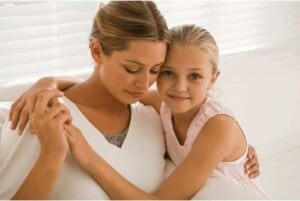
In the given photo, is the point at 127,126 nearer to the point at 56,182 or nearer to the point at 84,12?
the point at 56,182

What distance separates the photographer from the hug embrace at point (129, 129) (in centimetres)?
112

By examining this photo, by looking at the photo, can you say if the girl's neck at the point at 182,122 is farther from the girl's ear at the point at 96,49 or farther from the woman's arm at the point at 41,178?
the woman's arm at the point at 41,178

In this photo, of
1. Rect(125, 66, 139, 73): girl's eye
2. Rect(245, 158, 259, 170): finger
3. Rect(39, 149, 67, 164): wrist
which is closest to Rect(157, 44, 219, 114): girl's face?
Rect(125, 66, 139, 73): girl's eye

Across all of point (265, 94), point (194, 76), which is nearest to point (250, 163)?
point (194, 76)

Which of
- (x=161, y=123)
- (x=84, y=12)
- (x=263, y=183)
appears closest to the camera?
(x=161, y=123)

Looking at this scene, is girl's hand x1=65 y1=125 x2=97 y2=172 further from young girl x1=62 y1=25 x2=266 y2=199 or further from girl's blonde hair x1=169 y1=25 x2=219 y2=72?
girl's blonde hair x1=169 y1=25 x2=219 y2=72

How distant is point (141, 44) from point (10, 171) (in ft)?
1.43

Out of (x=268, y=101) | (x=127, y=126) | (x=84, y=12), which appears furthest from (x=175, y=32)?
(x=268, y=101)

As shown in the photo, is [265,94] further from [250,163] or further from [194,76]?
[194,76]

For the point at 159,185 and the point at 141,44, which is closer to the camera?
the point at 141,44

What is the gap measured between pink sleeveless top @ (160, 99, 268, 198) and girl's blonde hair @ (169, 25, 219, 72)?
128 mm

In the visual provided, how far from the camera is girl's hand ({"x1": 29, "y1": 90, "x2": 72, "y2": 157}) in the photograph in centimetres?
106

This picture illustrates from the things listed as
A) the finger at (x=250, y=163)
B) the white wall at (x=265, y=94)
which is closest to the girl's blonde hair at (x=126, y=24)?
the finger at (x=250, y=163)

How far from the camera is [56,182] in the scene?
1.15m
